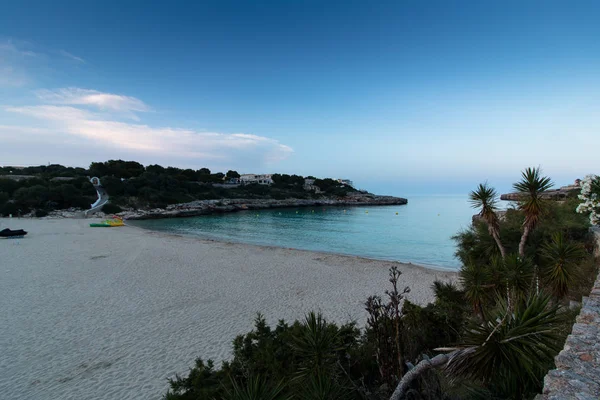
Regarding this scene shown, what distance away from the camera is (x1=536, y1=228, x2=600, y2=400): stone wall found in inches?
87.2

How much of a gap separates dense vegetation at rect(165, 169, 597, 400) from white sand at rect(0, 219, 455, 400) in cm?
299

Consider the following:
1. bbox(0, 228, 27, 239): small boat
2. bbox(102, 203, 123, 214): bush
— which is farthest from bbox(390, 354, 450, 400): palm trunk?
bbox(102, 203, 123, 214): bush

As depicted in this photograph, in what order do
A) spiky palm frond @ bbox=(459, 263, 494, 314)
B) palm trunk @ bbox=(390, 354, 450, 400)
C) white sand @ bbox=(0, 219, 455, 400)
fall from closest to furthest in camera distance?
palm trunk @ bbox=(390, 354, 450, 400), spiky palm frond @ bbox=(459, 263, 494, 314), white sand @ bbox=(0, 219, 455, 400)

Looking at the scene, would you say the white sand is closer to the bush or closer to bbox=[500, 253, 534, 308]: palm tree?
bbox=[500, 253, 534, 308]: palm tree

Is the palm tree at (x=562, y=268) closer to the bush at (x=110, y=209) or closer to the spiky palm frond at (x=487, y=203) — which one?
the spiky palm frond at (x=487, y=203)

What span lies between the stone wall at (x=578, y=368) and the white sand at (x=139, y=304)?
5.94m

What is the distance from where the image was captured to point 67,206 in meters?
44.8

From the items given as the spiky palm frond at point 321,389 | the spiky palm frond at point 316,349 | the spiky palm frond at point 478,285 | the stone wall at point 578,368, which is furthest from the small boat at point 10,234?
the stone wall at point 578,368

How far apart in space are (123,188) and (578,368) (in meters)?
63.2

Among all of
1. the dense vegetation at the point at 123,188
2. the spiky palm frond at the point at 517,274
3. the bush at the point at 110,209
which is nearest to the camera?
the spiky palm frond at the point at 517,274

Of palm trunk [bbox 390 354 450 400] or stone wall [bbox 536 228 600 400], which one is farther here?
palm trunk [bbox 390 354 450 400]

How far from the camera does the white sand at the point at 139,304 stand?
6297 mm

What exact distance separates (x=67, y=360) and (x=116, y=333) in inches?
54.0

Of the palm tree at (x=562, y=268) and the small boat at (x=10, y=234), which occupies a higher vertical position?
the palm tree at (x=562, y=268)
